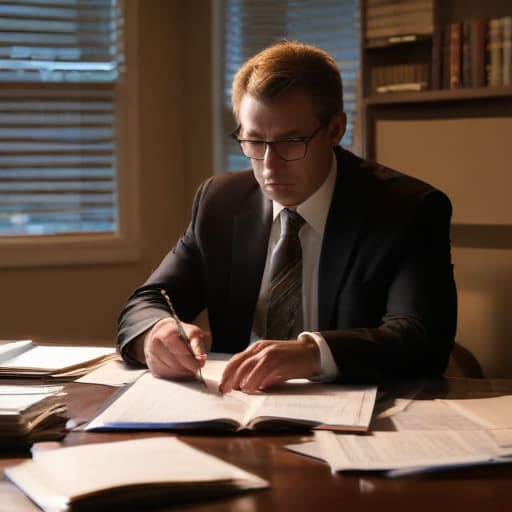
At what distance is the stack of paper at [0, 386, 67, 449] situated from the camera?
1.28m

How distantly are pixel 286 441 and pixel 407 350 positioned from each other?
503 mm

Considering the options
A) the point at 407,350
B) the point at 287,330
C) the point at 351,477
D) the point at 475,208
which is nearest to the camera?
the point at 351,477

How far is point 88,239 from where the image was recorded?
12.4 feet

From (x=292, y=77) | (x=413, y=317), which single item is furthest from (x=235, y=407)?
(x=292, y=77)

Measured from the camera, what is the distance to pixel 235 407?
1457 mm

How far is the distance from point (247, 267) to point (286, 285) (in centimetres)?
13

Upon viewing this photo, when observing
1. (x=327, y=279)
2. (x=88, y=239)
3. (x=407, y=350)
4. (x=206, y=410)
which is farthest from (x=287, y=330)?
(x=88, y=239)

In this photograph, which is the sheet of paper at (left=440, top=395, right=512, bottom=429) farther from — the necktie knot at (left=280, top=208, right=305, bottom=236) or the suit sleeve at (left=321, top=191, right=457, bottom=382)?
the necktie knot at (left=280, top=208, right=305, bottom=236)

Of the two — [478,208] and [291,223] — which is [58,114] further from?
[291,223]

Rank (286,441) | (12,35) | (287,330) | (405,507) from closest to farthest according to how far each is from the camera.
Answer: (405,507) → (286,441) → (287,330) → (12,35)

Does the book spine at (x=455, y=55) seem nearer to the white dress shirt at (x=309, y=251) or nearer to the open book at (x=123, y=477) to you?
the white dress shirt at (x=309, y=251)

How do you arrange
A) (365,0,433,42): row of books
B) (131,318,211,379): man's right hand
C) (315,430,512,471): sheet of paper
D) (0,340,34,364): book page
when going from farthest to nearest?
1. (365,0,433,42): row of books
2. (0,340,34,364): book page
3. (131,318,211,379): man's right hand
4. (315,430,512,471): sheet of paper

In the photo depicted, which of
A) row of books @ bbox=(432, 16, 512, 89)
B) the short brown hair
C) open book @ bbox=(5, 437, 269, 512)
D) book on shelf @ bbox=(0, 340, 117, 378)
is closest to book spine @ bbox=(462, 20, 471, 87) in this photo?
row of books @ bbox=(432, 16, 512, 89)

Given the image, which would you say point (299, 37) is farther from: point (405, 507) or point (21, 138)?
point (405, 507)
